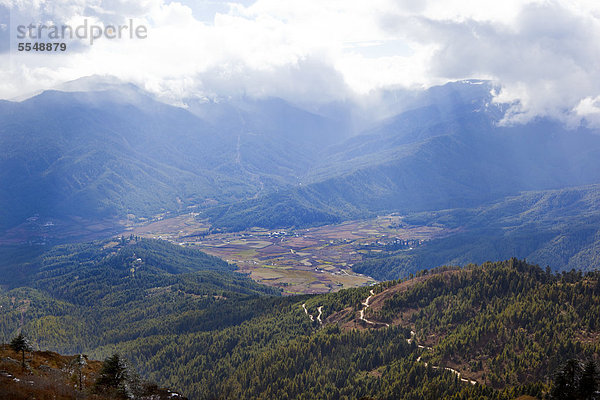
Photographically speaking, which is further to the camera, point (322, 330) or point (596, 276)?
point (322, 330)

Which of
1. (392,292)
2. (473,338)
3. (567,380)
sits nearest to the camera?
(567,380)

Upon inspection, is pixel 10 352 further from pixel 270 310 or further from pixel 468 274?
pixel 468 274

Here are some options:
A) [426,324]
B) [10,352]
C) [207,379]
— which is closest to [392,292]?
[426,324]

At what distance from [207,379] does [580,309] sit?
106650 mm

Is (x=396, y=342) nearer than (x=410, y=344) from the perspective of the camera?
No

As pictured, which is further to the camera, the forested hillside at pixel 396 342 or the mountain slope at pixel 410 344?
the forested hillside at pixel 396 342

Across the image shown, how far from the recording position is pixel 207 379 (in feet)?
447

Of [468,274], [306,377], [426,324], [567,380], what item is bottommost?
[306,377]

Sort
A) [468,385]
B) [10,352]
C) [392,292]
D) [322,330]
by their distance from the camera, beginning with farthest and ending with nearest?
[392,292]
[322,330]
[468,385]
[10,352]

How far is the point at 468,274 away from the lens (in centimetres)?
15675

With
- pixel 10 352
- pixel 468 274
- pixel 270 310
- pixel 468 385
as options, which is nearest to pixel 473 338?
pixel 468 385

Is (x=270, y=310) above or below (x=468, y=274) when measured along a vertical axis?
below

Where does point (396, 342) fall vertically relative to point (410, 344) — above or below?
below

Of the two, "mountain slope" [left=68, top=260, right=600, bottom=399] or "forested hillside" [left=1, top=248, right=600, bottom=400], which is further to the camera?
"forested hillside" [left=1, top=248, right=600, bottom=400]
